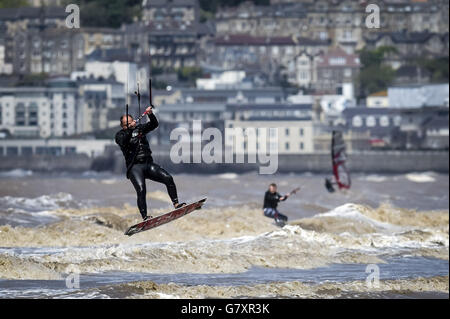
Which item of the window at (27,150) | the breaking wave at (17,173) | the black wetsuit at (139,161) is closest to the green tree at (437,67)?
the window at (27,150)

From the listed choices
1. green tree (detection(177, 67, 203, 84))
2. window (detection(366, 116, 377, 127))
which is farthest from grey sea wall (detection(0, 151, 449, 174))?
green tree (detection(177, 67, 203, 84))

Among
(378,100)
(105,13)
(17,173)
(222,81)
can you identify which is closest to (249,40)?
(222,81)

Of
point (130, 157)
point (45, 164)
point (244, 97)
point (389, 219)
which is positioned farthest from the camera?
point (244, 97)

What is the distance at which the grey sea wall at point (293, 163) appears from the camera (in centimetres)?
9469

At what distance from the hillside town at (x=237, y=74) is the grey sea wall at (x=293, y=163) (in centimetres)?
111

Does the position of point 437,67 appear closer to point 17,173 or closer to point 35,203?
point 17,173

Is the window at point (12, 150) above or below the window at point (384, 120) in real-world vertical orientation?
below

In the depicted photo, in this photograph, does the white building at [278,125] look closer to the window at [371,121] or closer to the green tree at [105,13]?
the window at [371,121]

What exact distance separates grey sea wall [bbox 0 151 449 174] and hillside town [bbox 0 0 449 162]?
1.11m

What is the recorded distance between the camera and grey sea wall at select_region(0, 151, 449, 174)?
94688mm

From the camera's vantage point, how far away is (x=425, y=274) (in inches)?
993

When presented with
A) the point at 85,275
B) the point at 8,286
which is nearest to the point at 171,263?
the point at 85,275

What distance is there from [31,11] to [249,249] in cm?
9359

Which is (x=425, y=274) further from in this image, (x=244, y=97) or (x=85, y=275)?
(x=244, y=97)
